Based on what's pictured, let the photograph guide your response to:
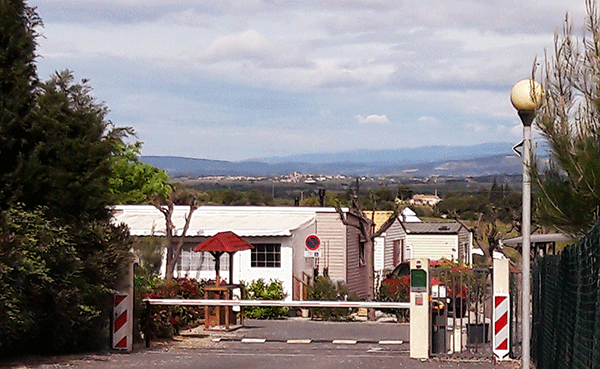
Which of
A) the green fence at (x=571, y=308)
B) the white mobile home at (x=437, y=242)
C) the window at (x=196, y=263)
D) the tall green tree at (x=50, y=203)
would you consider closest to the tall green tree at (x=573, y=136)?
the green fence at (x=571, y=308)

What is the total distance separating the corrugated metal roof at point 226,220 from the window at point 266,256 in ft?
2.11

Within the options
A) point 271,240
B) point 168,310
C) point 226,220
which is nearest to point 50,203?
point 168,310

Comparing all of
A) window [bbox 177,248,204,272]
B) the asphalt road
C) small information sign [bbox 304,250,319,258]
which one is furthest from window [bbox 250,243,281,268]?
the asphalt road

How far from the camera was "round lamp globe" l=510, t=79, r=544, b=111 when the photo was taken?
10.2m

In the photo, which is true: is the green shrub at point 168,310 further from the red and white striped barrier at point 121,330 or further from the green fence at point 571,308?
the green fence at point 571,308

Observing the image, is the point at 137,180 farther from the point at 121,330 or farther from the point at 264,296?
the point at 121,330

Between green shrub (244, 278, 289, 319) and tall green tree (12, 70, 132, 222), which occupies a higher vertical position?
tall green tree (12, 70, 132, 222)

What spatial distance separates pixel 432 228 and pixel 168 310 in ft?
147

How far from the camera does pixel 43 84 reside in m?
15.3

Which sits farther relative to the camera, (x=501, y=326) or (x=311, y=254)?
(x=311, y=254)

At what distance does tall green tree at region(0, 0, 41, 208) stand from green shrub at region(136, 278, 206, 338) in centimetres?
480

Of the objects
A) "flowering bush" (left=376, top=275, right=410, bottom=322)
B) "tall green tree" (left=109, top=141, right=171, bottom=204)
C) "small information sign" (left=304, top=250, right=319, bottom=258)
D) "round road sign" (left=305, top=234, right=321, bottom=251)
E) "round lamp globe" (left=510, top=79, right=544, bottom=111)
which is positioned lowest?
"flowering bush" (left=376, top=275, right=410, bottom=322)

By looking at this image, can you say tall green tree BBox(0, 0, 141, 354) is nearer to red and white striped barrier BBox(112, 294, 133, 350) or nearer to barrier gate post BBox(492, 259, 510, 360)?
red and white striped barrier BBox(112, 294, 133, 350)

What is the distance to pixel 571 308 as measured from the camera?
8.31 metres
